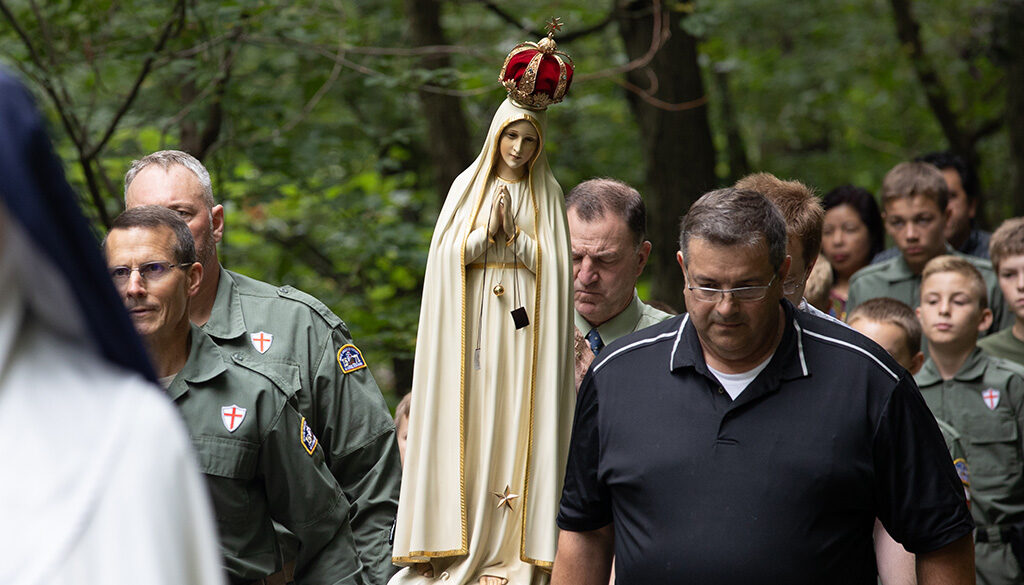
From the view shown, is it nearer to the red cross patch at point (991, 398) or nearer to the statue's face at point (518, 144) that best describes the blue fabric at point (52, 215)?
the statue's face at point (518, 144)

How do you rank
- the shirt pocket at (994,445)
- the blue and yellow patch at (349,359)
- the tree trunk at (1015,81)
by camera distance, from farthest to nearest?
the tree trunk at (1015,81), the shirt pocket at (994,445), the blue and yellow patch at (349,359)

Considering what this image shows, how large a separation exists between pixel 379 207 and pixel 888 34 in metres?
8.55

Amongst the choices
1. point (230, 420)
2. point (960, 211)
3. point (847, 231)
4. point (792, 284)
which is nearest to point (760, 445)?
point (792, 284)

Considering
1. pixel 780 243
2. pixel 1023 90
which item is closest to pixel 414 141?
pixel 1023 90

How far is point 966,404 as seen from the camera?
574 cm

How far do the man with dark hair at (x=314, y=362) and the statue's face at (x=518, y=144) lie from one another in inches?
39.6

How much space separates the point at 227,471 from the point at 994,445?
362cm

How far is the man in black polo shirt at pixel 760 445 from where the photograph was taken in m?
3.17

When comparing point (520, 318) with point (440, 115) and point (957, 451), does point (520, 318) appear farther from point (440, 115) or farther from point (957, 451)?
point (440, 115)

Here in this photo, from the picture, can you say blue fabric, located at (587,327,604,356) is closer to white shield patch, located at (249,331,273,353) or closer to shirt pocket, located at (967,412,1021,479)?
white shield patch, located at (249,331,273,353)

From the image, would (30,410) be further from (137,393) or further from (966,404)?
(966,404)

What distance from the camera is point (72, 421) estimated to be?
1477mm

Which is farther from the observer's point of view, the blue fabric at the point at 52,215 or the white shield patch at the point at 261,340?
the white shield patch at the point at 261,340

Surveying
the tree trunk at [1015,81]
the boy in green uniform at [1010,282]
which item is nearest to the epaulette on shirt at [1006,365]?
the boy in green uniform at [1010,282]
